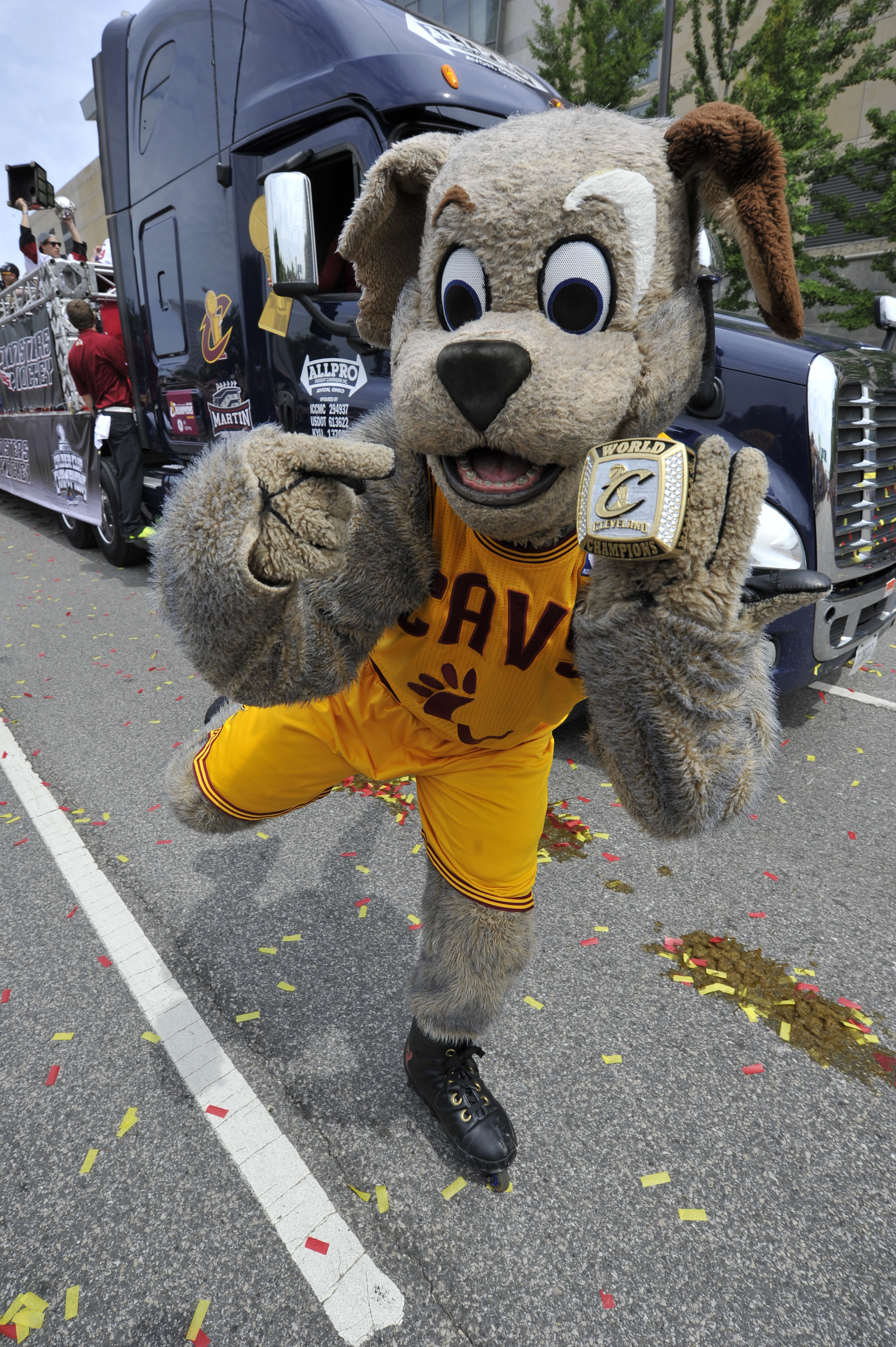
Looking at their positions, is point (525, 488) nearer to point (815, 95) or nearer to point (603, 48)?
point (815, 95)

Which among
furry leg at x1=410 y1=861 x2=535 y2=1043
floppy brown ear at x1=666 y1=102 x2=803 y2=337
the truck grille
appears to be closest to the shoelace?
furry leg at x1=410 y1=861 x2=535 y2=1043

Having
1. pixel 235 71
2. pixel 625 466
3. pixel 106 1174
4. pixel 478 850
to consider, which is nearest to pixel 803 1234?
pixel 478 850

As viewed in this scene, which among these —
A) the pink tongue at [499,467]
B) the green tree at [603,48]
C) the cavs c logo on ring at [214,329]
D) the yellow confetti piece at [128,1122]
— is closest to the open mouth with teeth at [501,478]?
the pink tongue at [499,467]

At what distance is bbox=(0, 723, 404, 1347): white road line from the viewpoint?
149cm

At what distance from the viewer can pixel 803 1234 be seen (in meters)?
1.63

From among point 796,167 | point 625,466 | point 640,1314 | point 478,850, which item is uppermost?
point 796,167

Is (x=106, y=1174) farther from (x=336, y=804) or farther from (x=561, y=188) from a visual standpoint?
(x=561, y=188)

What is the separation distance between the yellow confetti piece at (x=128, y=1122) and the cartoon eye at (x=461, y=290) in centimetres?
198

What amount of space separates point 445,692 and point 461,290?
2.41ft

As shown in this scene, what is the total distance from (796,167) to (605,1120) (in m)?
11.6

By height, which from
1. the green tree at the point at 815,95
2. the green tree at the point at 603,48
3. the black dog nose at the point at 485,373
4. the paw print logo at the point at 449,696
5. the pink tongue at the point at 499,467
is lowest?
the paw print logo at the point at 449,696

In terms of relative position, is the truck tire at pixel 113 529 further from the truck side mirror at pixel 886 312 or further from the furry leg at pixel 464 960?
the furry leg at pixel 464 960

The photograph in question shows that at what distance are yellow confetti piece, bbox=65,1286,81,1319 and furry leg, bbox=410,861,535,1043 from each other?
86 cm

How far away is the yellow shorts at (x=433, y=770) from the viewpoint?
1617mm
